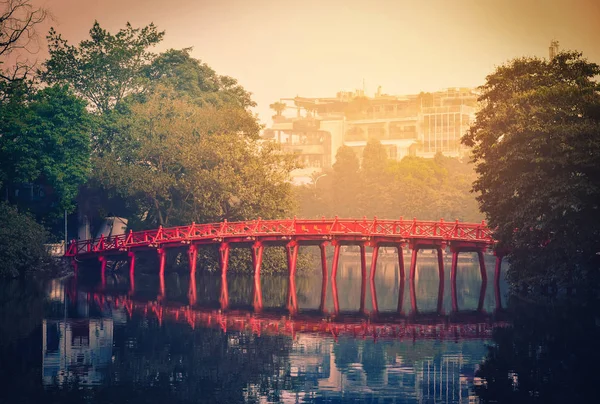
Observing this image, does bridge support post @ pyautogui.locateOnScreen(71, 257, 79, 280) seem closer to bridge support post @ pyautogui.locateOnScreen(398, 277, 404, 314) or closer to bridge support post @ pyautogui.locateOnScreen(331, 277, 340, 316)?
bridge support post @ pyautogui.locateOnScreen(331, 277, 340, 316)

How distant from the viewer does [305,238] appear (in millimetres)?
66312

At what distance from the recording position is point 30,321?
4569 cm

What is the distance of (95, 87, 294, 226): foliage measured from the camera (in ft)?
246

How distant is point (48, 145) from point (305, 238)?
19.9m

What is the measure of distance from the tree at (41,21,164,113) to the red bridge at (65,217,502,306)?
22.7 meters

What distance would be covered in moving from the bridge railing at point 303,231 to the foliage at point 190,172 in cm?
471

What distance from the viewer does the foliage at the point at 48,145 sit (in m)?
68.8

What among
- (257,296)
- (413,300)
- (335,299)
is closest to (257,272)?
(257,296)

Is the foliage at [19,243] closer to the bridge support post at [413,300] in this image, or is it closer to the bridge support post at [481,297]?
the bridge support post at [413,300]

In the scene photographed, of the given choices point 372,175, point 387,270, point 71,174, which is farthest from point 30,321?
point 372,175

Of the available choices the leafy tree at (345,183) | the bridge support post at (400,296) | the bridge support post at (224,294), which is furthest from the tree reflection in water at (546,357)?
the leafy tree at (345,183)

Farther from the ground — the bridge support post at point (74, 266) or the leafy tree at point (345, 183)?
the leafy tree at point (345, 183)

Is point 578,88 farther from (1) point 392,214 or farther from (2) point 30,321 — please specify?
(1) point 392,214

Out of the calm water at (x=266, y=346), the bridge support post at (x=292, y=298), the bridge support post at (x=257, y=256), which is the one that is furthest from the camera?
the bridge support post at (x=257, y=256)
